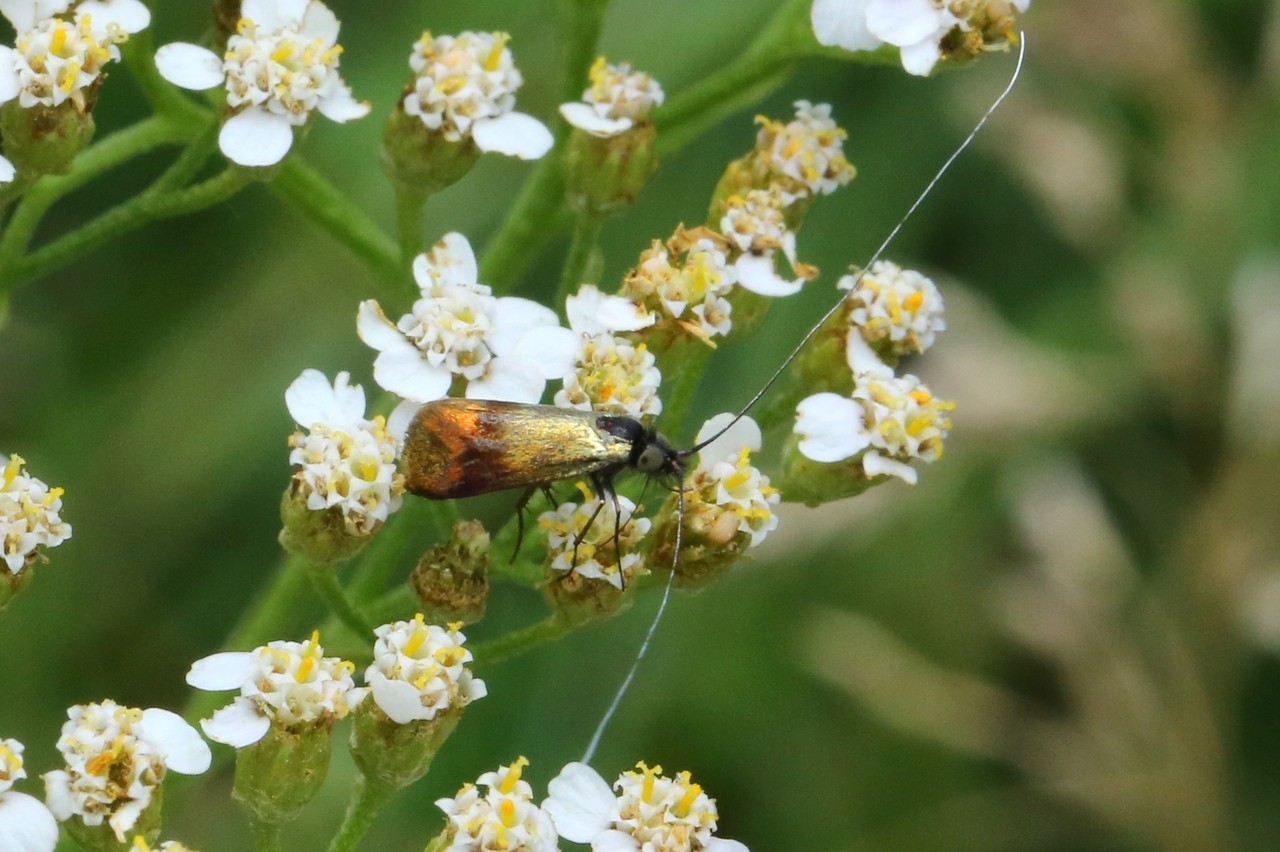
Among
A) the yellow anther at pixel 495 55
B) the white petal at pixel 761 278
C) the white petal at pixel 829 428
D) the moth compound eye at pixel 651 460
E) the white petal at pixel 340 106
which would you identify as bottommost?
the white petal at pixel 829 428

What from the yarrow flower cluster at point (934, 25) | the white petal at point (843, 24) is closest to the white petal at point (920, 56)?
the yarrow flower cluster at point (934, 25)

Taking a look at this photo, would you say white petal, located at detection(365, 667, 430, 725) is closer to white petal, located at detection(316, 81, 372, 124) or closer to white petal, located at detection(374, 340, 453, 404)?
white petal, located at detection(374, 340, 453, 404)

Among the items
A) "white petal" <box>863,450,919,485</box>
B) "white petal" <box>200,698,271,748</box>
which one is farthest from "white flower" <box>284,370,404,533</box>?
"white petal" <box>863,450,919,485</box>

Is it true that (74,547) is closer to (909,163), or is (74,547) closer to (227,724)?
(227,724)

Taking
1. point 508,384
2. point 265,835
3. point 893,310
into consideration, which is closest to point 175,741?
point 265,835

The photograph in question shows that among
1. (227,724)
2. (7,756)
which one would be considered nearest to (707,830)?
(227,724)

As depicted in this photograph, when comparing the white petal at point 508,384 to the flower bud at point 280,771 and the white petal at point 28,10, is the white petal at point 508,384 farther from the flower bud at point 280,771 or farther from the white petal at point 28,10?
the white petal at point 28,10

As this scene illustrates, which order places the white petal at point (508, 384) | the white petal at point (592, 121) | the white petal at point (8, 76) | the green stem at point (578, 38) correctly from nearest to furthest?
the white petal at point (8, 76) < the white petal at point (508, 384) < the white petal at point (592, 121) < the green stem at point (578, 38)
